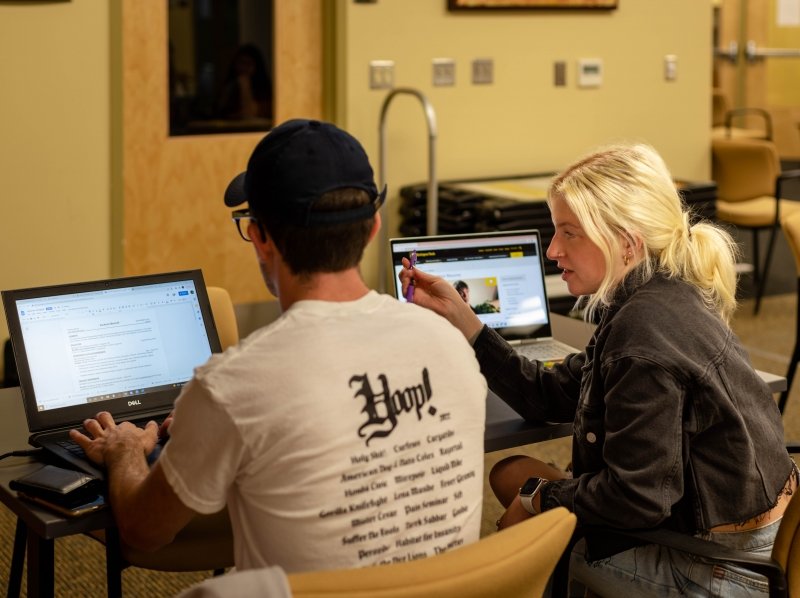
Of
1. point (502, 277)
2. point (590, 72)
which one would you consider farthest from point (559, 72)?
point (502, 277)

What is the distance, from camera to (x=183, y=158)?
4730 millimetres

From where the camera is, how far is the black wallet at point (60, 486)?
5.85 ft

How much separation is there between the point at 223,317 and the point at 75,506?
1.04 meters

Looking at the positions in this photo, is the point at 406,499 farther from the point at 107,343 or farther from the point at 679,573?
the point at 107,343

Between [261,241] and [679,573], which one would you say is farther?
[679,573]

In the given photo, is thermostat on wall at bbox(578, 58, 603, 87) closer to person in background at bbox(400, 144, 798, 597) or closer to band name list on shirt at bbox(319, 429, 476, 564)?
person in background at bbox(400, 144, 798, 597)

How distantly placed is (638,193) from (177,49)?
3.03m

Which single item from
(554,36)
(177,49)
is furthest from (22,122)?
(554,36)

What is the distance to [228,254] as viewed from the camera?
4.95m

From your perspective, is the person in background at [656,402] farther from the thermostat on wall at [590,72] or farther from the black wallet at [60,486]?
the thermostat on wall at [590,72]

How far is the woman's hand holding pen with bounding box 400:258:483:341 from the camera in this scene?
2.34m

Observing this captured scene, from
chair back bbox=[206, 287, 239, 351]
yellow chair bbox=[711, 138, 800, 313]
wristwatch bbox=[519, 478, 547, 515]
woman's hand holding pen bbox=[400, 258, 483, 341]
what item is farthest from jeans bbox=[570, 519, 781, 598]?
yellow chair bbox=[711, 138, 800, 313]

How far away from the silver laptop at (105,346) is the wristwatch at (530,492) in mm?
668

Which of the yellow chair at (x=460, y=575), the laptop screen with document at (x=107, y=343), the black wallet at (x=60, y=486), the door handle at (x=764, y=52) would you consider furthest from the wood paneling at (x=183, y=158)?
the door handle at (x=764, y=52)
